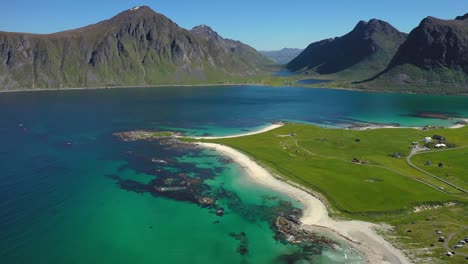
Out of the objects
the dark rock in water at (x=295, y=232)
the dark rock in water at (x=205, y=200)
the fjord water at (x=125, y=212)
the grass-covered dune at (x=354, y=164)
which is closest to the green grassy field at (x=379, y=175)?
the grass-covered dune at (x=354, y=164)

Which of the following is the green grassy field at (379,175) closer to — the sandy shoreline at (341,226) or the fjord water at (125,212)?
the sandy shoreline at (341,226)

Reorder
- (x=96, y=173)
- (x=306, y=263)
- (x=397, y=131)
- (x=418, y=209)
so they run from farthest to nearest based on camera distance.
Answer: (x=397, y=131)
(x=96, y=173)
(x=418, y=209)
(x=306, y=263)

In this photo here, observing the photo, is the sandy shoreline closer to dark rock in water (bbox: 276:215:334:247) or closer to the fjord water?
dark rock in water (bbox: 276:215:334:247)

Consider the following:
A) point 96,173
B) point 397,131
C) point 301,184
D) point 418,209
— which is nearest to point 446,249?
point 418,209

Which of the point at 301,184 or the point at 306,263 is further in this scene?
the point at 301,184

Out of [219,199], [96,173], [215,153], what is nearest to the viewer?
[219,199]

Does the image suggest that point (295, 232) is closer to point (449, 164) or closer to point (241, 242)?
point (241, 242)

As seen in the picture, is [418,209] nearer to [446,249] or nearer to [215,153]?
[446,249]
